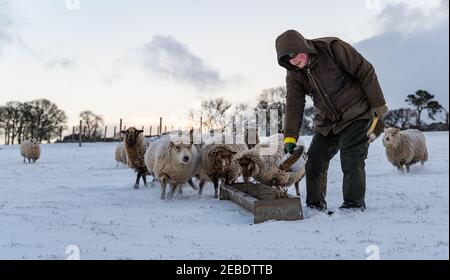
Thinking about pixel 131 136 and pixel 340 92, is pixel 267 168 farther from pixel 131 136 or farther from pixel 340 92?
pixel 131 136

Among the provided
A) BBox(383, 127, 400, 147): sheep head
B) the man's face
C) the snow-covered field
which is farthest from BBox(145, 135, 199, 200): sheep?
BBox(383, 127, 400, 147): sheep head

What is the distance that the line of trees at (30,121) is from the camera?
5047cm

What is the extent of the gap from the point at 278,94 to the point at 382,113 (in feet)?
145

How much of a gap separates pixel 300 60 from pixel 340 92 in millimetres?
640

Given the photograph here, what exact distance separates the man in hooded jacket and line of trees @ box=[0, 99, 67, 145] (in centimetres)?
5003

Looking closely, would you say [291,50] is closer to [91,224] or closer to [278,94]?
[91,224]

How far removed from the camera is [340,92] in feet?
15.8

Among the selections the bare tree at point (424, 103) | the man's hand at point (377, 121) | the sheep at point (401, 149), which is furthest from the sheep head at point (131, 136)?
the bare tree at point (424, 103)

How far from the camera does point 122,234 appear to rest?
4066 millimetres

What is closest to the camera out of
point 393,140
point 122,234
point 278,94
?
point 122,234

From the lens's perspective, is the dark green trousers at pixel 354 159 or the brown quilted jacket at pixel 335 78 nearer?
the brown quilted jacket at pixel 335 78

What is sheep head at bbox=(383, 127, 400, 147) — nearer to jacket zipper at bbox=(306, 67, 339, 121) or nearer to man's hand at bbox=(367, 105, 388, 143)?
man's hand at bbox=(367, 105, 388, 143)

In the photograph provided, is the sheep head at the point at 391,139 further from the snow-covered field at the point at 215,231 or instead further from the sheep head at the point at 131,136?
the sheep head at the point at 131,136
